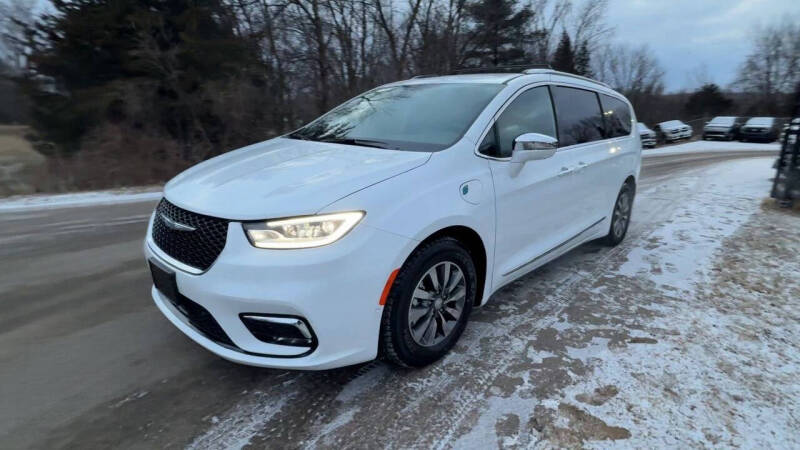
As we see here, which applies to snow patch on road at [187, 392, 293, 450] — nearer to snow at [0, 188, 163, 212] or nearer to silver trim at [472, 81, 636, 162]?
silver trim at [472, 81, 636, 162]

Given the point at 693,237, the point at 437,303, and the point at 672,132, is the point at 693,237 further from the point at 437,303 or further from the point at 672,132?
the point at 672,132

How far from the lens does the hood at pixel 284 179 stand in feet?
7.52

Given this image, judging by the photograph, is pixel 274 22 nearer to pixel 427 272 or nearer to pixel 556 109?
pixel 556 109

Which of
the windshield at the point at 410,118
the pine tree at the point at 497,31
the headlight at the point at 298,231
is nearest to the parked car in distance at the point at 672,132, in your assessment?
the pine tree at the point at 497,31

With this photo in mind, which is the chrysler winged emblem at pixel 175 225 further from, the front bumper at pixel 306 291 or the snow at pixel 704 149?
the snow at pixel 704 149

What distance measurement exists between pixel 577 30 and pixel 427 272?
114 ft

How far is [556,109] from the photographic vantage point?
385cm

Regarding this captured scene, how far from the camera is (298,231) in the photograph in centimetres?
223

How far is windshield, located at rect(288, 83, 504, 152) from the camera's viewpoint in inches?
121

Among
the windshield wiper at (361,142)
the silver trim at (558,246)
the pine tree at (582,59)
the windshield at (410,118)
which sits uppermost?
the pine tree at (582,59)

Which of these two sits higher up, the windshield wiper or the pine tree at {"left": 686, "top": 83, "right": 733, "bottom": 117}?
the windshield wiper

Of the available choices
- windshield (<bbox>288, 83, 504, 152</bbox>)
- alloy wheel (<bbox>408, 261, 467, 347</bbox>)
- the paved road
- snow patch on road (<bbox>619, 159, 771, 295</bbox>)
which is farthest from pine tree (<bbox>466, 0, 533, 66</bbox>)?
the paved road

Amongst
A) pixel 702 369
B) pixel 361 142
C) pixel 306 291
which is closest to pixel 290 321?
pixel 306 291

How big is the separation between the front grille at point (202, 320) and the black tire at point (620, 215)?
407 cm
